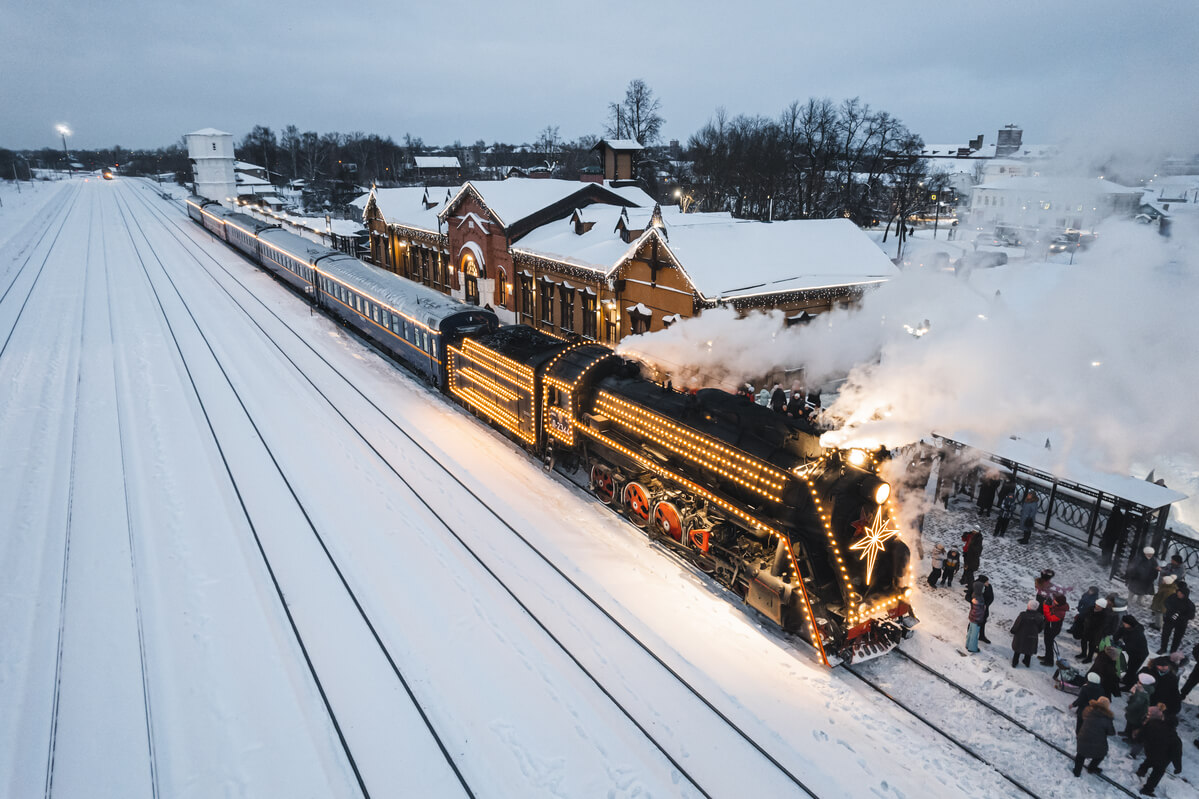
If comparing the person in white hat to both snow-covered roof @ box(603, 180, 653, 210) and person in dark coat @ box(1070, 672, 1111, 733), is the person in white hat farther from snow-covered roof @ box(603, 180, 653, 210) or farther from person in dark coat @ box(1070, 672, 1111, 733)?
snow-covered roof @ box(603, 180, 653, 210)

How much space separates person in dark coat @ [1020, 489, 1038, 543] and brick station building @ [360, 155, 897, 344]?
32.3ft

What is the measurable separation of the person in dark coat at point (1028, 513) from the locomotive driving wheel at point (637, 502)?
730 centimetres

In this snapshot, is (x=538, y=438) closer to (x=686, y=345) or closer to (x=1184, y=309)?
(x=686, y=345)

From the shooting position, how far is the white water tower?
281 feet

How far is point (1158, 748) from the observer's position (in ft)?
23.7

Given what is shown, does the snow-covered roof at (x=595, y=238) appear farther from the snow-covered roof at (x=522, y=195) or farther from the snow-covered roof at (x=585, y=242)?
the snow-covered roof at (x=522, y=195)

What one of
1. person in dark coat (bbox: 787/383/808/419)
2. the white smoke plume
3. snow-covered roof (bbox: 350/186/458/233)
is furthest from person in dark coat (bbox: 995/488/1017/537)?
snow-covered roof (bbox: 350/186/458/233)

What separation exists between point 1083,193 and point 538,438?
11366 millimetres

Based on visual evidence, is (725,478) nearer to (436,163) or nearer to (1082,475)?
(1082,475)

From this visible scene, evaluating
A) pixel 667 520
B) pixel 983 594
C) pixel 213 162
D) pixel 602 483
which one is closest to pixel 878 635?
pixel 983 594

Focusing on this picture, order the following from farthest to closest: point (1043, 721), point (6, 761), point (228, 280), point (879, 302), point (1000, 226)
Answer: point (228, 280) < point (879, 302) < point (1000, 226) < point (1043, 721) < point (6, 761)

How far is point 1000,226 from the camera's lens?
1470 centimetres

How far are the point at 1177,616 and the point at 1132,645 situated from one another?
139 centimetres

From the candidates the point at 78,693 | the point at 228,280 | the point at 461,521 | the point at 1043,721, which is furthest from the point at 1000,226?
the point at 228,280
